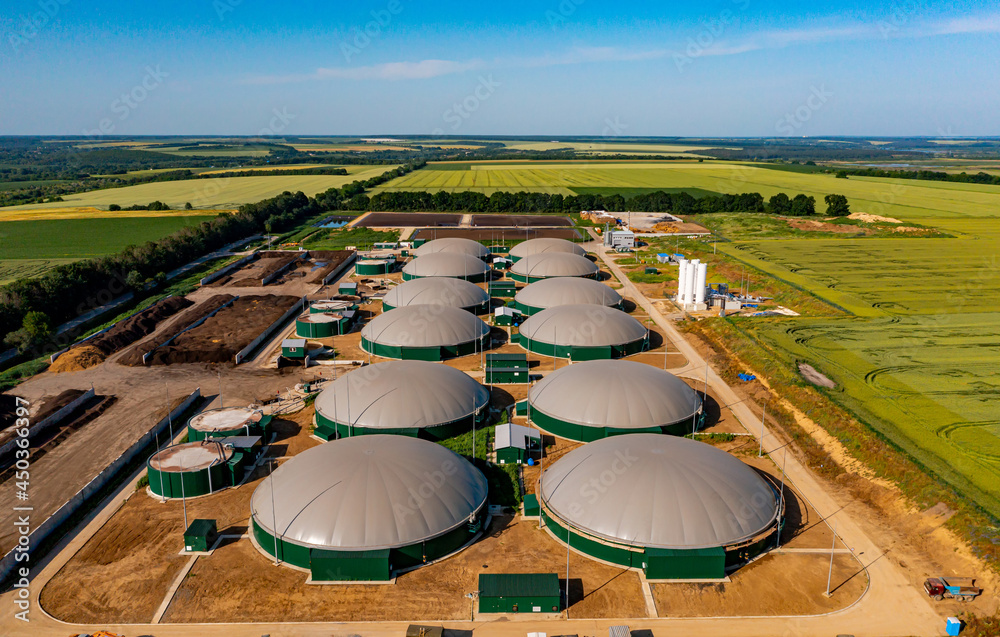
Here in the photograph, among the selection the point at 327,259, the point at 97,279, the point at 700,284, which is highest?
the point at 700,284

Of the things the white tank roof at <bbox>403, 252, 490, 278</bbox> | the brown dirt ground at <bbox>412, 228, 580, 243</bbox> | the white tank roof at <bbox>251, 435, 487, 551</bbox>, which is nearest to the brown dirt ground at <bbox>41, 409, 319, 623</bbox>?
the white tank roof at <bbox>251, 435, 487, 551</bbox>

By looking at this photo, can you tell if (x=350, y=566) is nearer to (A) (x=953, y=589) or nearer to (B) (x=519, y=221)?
(A) (x=953, y=589)

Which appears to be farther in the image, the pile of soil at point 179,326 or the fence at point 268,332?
the fence at point 268,332

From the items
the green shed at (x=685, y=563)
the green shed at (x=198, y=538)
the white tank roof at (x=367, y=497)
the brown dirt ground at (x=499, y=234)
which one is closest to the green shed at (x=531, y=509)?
the white tank roof at (x=367, y=497)

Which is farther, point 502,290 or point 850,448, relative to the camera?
point 502,290

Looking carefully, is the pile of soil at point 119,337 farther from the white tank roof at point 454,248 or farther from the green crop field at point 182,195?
the green crop field at point 182,195

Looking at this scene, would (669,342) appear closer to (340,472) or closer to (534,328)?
(534,328)

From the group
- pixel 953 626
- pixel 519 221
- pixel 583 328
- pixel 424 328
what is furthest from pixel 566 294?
pixel 519 221
